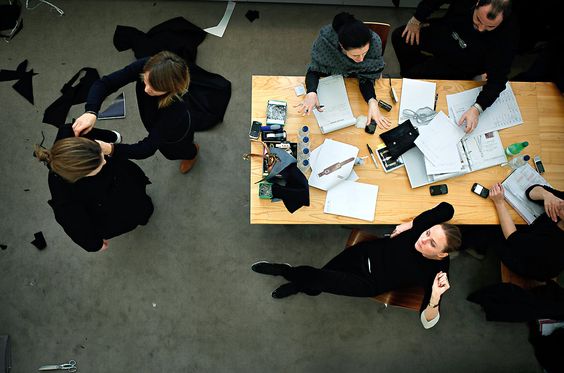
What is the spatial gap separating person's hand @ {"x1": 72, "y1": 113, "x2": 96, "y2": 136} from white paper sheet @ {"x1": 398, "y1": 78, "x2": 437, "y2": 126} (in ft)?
5.98

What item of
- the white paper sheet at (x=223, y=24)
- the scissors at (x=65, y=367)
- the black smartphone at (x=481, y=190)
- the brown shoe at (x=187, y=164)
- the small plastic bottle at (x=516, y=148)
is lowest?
the scissors at (x=65, y=367)

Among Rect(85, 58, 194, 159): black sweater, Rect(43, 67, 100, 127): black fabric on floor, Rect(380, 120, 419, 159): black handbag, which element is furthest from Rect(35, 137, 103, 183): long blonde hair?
Rect(380, 120, 419, 159): black handbag

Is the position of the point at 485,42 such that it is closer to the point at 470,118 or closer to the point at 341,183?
the point at 470,118

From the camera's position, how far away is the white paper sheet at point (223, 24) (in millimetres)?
3803

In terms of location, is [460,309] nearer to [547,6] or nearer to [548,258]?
[548,258]

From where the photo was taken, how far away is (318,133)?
8.81ft

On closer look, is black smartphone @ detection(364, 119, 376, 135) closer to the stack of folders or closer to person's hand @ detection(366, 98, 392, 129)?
person's hand @ detection(366, 98, 392, 129)

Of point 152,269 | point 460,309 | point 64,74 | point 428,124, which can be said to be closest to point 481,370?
point 460,309

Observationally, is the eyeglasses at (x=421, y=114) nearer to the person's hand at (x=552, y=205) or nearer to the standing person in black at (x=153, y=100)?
the person's hand at (x=552, y=205)

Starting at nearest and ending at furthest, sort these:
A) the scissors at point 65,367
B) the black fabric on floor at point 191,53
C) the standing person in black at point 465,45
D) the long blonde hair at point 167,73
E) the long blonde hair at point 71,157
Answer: the long blonde hair at point 71,157 < the long blonde hair at point 167,73 < the standing person in black at point 465,45 < the scissors at point 65,367 < the black fabric on floor at point 191,53

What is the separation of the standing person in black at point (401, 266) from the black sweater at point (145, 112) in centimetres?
122

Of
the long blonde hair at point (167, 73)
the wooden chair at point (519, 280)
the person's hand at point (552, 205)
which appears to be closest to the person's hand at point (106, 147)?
the long blonde hair at point (167, 73)

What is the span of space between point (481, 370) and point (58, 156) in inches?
126

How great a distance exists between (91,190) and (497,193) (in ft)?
7.74
